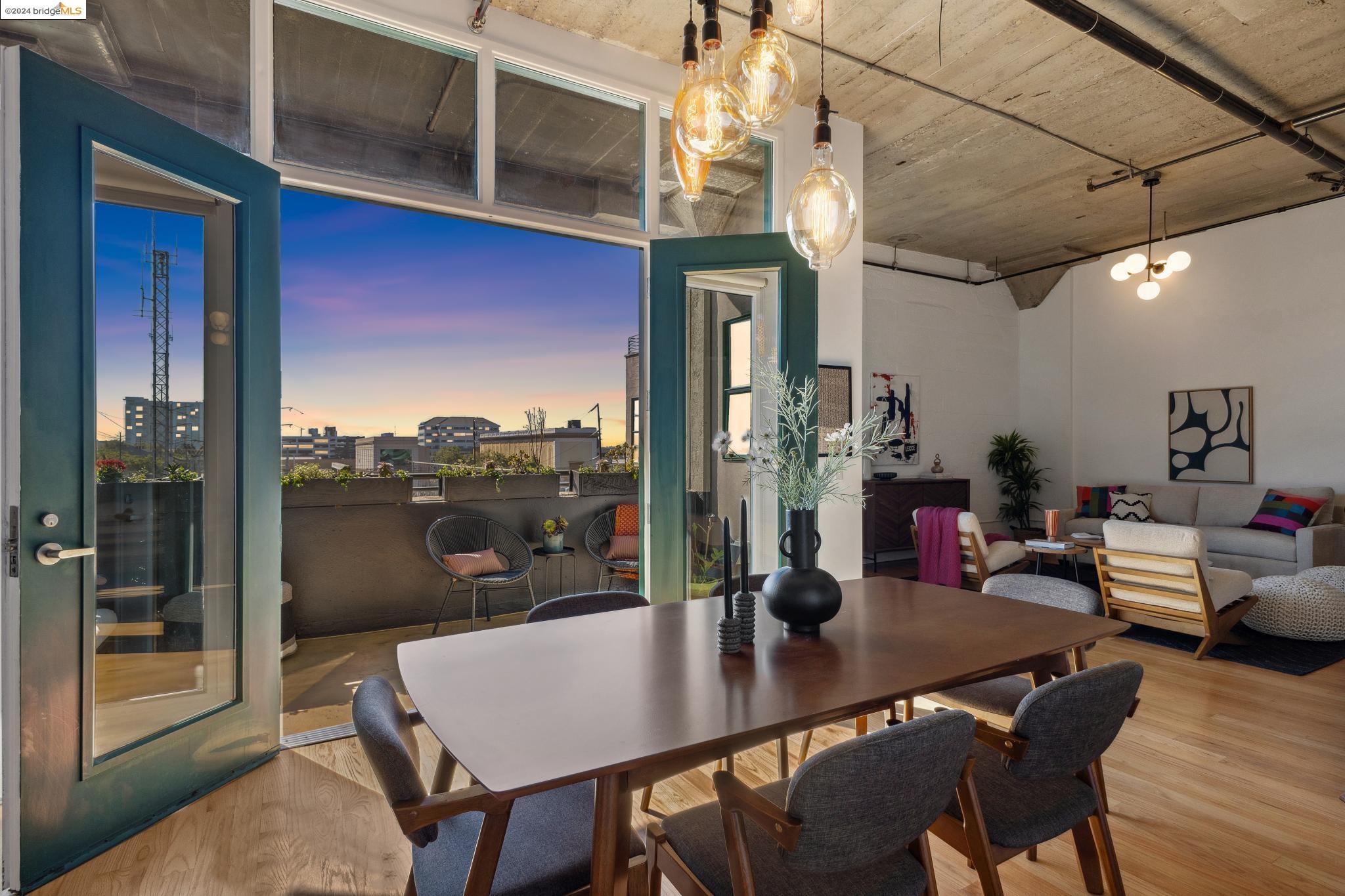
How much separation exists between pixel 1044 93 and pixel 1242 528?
4.81 metres

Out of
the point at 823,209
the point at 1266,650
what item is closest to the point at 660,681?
the point at 823,209

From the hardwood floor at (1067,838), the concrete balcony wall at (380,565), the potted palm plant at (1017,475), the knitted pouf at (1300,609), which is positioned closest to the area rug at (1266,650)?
the knitted pouf at (1300,609)

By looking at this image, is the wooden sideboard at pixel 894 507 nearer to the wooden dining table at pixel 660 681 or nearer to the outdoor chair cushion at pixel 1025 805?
the wooden dining table at pixel 660 681

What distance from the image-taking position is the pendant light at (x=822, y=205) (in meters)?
1.96

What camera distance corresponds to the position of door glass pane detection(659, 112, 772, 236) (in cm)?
386

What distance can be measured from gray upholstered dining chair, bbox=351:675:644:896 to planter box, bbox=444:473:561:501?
4.04 meters

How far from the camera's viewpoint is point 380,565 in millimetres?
5156

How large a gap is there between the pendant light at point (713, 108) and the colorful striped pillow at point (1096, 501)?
741 centimetres

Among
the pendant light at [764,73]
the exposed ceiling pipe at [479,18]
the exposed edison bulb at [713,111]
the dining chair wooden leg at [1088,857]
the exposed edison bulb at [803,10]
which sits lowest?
the dining chair wooden leg at [1088,857]

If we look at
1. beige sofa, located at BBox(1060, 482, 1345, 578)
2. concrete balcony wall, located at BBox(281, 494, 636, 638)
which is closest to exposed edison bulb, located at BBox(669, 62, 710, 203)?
concrete balcony wall, located at BBox(281, 494, 636, 638)

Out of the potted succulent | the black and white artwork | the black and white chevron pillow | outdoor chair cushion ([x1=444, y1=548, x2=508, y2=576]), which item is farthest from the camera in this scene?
the black and white chevron pillow

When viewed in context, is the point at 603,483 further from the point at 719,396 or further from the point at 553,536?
the point at 719,396

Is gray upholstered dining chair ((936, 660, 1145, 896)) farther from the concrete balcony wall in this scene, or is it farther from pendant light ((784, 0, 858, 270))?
the concrete balcony wall

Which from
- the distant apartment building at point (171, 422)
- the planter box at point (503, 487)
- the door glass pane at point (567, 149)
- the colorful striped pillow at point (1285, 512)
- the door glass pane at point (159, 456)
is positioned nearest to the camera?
the door glass pane at point (159, 456)
